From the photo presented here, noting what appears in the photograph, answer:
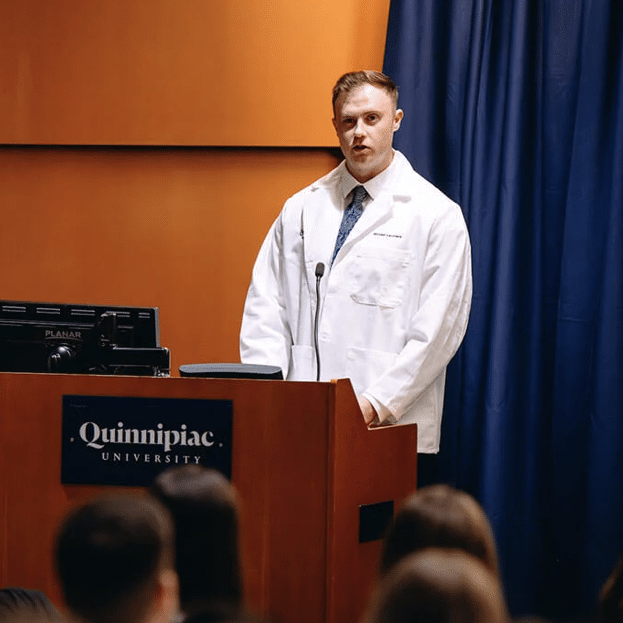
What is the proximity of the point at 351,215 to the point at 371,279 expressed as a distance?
235mm

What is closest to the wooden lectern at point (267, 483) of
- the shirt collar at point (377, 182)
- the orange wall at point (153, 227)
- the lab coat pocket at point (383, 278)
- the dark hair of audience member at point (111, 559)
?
the lab coat pocket at point (383, 278)

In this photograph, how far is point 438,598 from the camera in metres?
0.79

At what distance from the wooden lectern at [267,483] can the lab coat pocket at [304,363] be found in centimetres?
71

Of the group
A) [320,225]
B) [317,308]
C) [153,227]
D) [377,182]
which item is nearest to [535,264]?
[377,182]

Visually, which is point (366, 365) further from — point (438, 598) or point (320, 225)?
point (438, 598)

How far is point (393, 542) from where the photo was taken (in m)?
1.23

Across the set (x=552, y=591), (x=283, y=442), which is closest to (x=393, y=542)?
(x=283, y=442)

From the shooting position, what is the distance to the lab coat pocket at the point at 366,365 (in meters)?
2.83

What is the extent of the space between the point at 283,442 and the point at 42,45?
2238mm

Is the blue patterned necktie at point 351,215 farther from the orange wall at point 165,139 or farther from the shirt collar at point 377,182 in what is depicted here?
the orange wall at point 165,139

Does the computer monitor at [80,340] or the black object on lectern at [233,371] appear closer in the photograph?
the black object on lectern at [233,371]

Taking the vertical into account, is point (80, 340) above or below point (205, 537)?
above

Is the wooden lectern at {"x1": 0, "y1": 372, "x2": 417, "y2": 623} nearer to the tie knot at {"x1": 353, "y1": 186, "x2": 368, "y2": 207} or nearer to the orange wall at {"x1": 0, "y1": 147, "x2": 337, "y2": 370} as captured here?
the tie knot at {"x1": 353, "y1": 186, "x2": 368, "y2": 207}

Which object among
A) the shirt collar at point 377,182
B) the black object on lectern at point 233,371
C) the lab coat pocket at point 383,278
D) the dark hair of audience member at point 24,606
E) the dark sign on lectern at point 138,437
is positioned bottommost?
the dark hair of audience member at point 24,606
